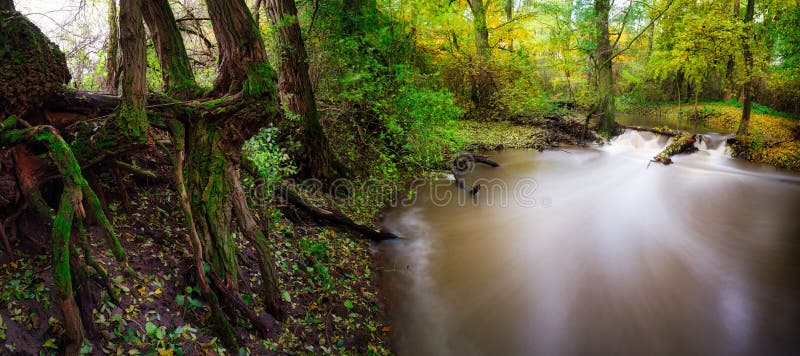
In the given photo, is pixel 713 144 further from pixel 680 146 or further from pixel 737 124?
pixel 737 124

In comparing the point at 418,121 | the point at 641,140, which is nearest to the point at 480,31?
the point at 641,140

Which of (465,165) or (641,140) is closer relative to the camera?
(465,165)

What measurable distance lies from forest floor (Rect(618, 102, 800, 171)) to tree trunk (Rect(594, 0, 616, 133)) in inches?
197

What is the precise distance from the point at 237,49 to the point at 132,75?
1499 millimetres

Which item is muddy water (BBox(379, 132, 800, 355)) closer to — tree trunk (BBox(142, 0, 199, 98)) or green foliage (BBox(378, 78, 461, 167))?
green foliage (BBox(378, 78, 461, 167))

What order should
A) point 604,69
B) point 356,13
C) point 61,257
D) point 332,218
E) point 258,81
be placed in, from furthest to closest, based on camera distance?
point 604,69, point 356,13, point 332,218, point 258,81, point 61,257

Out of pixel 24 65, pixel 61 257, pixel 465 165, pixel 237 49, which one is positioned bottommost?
pixel 465 165

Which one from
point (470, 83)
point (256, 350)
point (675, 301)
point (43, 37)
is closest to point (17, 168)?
point (43, 37)

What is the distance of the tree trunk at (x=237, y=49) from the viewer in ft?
14.4

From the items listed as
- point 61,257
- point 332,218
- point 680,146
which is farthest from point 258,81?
point 680,146

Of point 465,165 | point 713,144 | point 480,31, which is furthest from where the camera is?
point 480,31

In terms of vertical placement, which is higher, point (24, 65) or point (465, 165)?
A: point (24, 65)

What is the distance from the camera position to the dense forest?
3.01 metres

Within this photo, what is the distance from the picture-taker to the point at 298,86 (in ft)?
26.1
